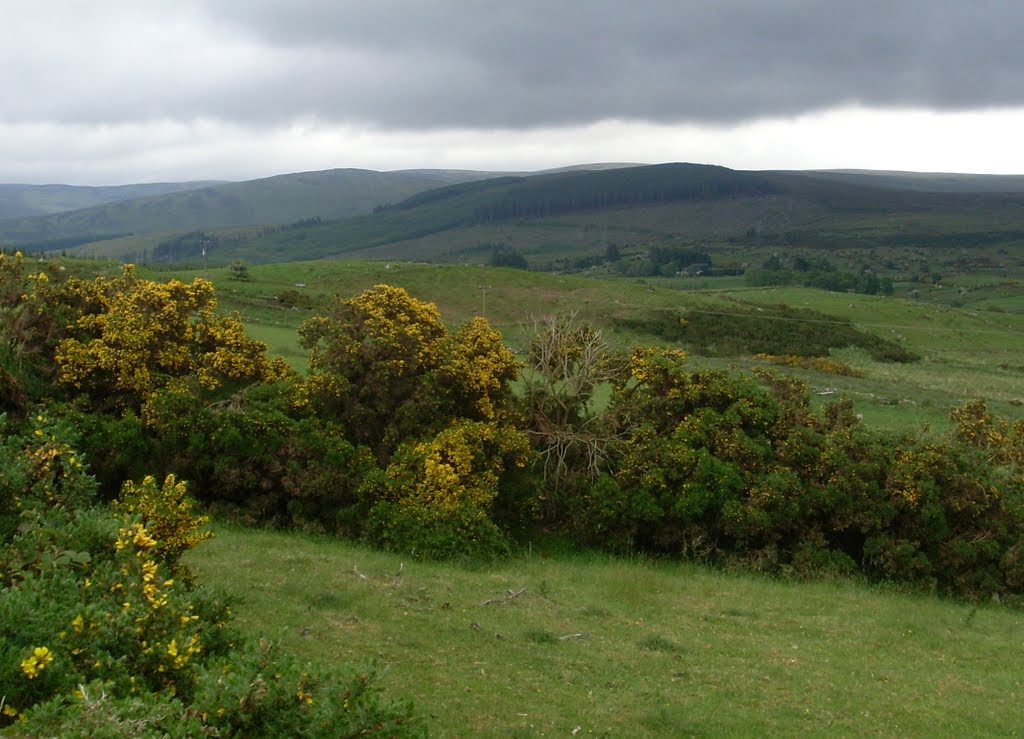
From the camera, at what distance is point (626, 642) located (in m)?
12.4

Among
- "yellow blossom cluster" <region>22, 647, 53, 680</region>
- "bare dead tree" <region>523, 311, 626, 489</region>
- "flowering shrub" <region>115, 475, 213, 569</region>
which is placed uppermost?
"yellow blossom cluster" <region>22, 647, 53, 680</region>

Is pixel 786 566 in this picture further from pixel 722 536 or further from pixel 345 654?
pixel 345 654

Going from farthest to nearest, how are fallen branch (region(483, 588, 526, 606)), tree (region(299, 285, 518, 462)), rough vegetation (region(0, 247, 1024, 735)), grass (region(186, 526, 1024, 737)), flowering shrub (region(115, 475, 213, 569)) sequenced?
tree (region(299, 285, 518, 462)) < rough vegetation (region(0, 247, 1024, 735)) < fallen branch (region(483, 588, 526, 606)) < grass (region(186, 526, 1024, 737)) < flowering shrub (region(115, 475, 213, 569))

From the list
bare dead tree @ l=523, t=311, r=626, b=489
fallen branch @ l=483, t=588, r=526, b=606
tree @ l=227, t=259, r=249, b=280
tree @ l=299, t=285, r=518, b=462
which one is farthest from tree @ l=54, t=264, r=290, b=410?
tree @ l=227, t=259, r=249, b=280

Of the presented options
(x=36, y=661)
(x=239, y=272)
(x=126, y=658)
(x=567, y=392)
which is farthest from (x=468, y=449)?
(x=239, y=272)

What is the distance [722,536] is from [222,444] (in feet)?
33.8

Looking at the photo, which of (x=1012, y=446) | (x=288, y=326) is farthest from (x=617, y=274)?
(x=1012, y=446)

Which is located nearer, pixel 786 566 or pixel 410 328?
pixel 786 566

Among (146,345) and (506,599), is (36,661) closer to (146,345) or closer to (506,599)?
(506,599)

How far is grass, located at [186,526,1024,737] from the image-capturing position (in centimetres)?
990

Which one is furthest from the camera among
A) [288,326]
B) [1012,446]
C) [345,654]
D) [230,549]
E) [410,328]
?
[288,326]

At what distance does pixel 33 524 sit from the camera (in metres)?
7.98

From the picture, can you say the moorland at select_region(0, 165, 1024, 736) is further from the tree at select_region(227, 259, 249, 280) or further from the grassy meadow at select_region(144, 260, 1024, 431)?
the tree at select_region(227, 259, 249, 280)

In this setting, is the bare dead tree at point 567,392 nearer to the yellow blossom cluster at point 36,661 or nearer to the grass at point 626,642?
the grass at point 626,642
